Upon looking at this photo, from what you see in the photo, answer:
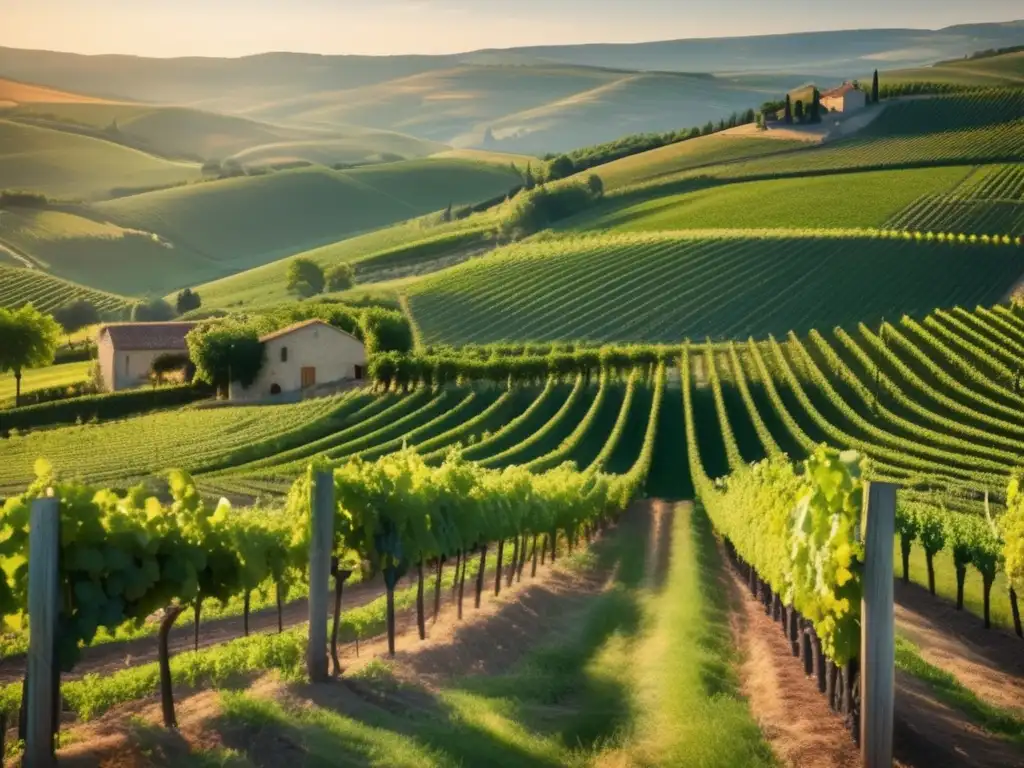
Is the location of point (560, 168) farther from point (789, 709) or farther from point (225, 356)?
point (789, 709)

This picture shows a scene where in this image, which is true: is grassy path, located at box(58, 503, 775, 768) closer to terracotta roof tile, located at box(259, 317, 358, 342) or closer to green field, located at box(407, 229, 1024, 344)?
terracotta roof tile, located at box(259, 317, 358, 342)

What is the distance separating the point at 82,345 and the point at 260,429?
37189 millimetres

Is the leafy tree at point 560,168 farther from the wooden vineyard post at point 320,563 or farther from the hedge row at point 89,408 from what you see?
the wooden vineyard post at point 320,563

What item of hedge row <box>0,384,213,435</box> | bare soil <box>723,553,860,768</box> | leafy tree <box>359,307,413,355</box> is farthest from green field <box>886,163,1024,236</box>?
bare soil <box>723,553,860,768</box>

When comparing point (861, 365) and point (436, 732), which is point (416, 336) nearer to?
point (861, 365)

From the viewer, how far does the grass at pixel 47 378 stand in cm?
7519

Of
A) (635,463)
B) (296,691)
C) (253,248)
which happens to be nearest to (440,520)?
(296,691)

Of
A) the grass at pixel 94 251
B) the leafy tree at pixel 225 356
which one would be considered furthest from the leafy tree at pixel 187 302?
the leafy tree at pixel 225 356

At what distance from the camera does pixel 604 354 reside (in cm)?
7069

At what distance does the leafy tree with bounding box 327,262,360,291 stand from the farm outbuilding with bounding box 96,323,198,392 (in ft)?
115

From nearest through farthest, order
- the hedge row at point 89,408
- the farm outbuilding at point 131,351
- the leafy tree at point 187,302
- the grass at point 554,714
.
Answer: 1. the grass at point 554,714
2. the hedge row at point 89,408
3. the farm outbuilding at point 131,351
4. the leafy tree at point 187,302

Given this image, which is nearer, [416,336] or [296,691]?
[296,691]

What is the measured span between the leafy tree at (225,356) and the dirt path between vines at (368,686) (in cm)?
5249

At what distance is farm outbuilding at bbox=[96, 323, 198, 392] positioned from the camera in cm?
7712
